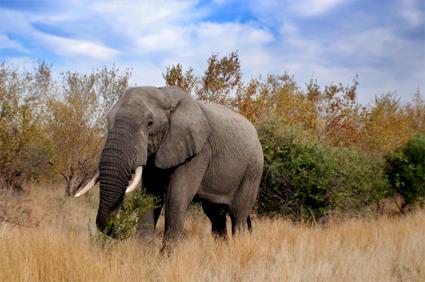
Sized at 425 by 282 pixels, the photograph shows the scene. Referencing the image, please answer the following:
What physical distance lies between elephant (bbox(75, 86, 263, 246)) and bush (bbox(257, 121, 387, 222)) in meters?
3.11

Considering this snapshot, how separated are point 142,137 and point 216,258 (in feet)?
5.68

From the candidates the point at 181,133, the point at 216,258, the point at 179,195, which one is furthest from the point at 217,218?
the point at 216,258

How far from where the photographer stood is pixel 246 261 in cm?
618

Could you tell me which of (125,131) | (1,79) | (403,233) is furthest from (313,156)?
(1,79)

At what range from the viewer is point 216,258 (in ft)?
19.8

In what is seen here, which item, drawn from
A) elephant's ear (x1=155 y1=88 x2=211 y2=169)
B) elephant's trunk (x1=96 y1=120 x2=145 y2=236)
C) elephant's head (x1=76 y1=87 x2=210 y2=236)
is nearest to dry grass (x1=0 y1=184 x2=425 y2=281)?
elephant's trunk (x1=96 y1=120 x2=145 y2=236)

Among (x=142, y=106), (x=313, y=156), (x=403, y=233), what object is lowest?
(x=403, y=233)

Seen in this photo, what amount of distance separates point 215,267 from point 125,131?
1.90m

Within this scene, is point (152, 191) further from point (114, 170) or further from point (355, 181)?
point (355, 181)

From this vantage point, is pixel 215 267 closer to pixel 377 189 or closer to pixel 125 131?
pixel 125 131

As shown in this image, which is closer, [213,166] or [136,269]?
[136,269]

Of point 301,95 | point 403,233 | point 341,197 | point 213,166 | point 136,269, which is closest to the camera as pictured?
point 136,269

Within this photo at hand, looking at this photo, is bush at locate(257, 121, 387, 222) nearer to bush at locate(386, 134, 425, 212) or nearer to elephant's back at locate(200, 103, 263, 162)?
bush at locate(386, 134, 425, 212)

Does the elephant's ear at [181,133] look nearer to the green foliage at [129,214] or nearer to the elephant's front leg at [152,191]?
the elephant's front leg at [152,191]
